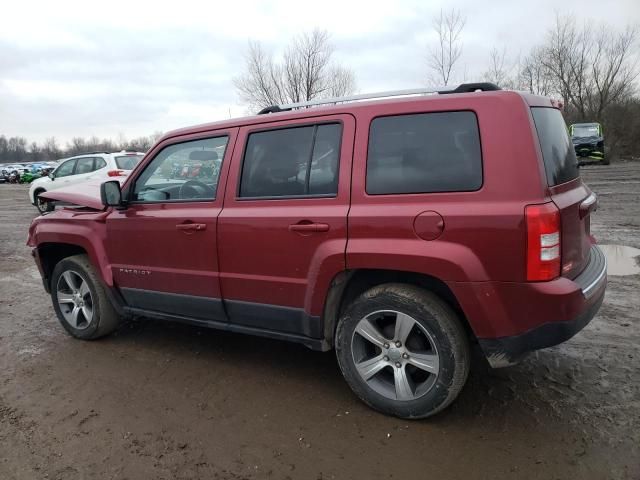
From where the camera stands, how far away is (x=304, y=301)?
10.7 feet

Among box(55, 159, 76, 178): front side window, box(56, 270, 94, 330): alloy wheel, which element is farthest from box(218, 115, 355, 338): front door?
box(55, 159, 76, 178): front side window

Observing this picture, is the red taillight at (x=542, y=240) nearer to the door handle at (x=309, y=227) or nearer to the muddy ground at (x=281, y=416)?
the muddy ground at (x=281, y=416)

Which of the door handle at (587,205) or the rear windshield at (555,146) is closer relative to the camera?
the rear windshield at (555,146)

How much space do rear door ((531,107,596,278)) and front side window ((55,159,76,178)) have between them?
14.9 m

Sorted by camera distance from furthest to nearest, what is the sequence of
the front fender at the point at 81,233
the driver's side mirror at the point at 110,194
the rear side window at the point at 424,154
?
the front fender at the point at 81,233
the driver's side mirror at the point at 110,194
the rear side window at the point at 424,154

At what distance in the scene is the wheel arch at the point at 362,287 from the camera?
9.78ft

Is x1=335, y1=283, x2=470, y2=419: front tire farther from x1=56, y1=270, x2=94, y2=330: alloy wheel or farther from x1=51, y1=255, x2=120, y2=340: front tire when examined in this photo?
x1=56, y1=270, x2=94, y2=330: alloy wheel

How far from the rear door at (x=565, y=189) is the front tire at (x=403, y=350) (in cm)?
72

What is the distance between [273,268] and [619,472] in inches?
85.2

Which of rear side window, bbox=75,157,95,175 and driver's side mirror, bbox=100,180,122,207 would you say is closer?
driver's side mirror, bbox=100,180,122,207

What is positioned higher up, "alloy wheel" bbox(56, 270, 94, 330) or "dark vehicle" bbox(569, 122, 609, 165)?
"alloy wheel" bbox(56, 270, 94, 330)

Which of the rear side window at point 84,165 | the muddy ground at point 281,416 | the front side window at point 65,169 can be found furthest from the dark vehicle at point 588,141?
the muddy ground at point 281,416

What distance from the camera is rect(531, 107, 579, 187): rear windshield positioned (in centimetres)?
275

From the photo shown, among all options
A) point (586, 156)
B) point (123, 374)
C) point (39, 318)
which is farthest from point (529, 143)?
point (586, 156)
